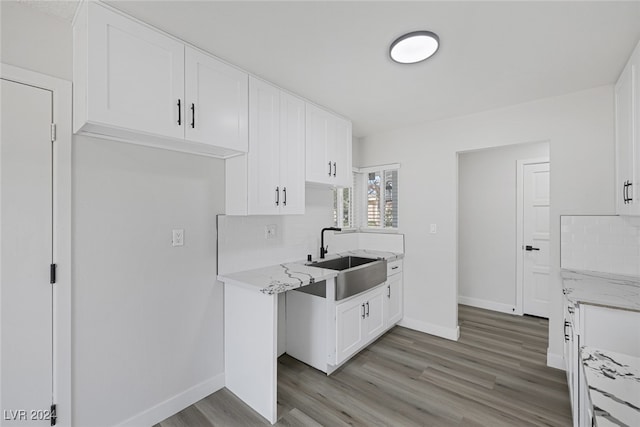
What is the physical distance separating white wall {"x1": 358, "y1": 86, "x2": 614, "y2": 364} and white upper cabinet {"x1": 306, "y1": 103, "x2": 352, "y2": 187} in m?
0.83

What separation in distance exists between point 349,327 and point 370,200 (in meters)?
1.88

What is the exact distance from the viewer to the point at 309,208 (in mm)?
3197

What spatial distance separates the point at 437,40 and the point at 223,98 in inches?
55.9

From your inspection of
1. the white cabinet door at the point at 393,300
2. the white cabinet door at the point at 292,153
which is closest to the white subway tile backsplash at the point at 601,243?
the white cabinet door at the point at 393,300

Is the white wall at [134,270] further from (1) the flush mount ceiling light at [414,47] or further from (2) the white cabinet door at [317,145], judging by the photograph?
(1) the flush mount ceiling light at [414,47]

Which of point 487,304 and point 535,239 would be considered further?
point 487,304

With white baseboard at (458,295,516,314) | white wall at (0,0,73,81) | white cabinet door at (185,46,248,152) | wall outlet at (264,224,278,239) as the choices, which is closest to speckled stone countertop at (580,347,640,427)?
white cabinet door at (185,46,248,152)

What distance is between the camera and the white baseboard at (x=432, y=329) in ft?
10.4

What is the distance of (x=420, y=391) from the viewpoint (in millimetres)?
2264

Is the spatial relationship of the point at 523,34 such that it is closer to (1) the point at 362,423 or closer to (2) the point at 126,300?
(1) the point at 362,423

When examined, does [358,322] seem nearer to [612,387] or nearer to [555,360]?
[555,360]

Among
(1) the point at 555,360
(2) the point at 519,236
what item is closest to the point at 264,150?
(1) the point at 555,360

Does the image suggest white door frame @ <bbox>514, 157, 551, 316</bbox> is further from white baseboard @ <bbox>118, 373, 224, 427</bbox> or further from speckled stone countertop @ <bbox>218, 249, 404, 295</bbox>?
white baseboard @ <bbox>118, 373, 224, 427</bbox>

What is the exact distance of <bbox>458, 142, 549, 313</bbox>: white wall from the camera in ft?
13.0
